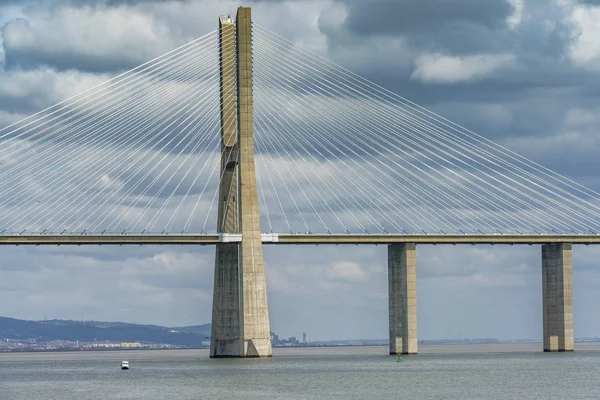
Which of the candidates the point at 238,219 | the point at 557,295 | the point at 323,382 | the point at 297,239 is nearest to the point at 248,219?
the point at 238,219

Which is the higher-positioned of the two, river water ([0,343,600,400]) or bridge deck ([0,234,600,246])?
bridge deck ([0,234,600,246])

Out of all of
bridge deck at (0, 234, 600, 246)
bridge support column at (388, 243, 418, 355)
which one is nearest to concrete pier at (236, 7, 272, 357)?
bridge deck at (0, 234, 600, 246)

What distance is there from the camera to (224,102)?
104m

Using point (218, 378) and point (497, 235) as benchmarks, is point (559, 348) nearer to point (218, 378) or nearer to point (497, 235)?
point (497, 235)

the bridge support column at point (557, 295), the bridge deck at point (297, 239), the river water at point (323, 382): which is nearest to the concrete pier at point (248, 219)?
the bridge deck at point (297, 239)

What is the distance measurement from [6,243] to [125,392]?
26.3m

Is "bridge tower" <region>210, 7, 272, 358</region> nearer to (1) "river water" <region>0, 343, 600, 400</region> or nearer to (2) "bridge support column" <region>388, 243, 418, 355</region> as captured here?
(1) "river water" <region>0, 343, 600, 400</region>

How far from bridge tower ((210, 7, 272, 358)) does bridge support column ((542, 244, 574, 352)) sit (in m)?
27.7

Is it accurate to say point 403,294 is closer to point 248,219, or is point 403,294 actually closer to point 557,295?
point 557,295

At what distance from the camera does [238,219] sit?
104 metres

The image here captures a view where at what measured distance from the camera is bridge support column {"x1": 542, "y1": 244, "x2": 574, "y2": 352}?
117m

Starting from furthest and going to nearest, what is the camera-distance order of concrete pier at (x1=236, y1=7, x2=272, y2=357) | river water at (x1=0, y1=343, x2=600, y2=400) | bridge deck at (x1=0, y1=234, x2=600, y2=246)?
concrete pier at (x1=236, y1=7, x2=272, y2=357)
bridge deck at (x1=0, y1=234, x2=600, y2=246)
river water at (x1=0, y1=343, x2=600, y2=400)

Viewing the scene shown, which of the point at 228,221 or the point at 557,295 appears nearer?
the point at 228,221

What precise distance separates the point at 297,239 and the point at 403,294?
13.4 m
